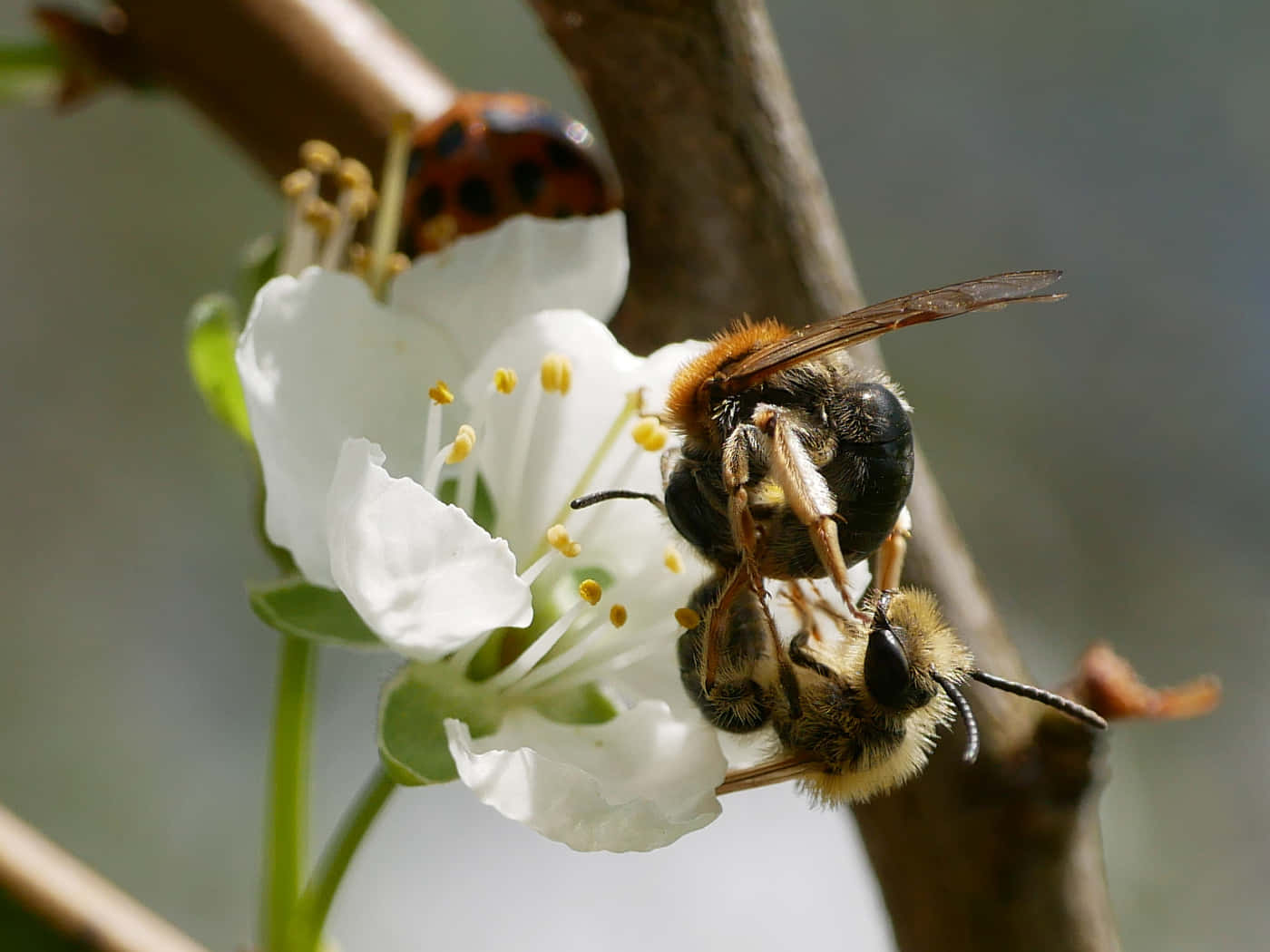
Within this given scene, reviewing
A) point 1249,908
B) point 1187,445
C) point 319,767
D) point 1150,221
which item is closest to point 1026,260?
point 1150,221

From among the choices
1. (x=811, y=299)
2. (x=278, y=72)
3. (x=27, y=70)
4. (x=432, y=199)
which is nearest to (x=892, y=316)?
(x=811, y=299)

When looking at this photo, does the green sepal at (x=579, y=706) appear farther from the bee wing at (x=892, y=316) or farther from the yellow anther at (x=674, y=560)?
the bee wing at (x=892, y=316)

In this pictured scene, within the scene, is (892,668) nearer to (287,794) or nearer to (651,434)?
(651,434)

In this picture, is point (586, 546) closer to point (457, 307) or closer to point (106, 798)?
point (457, 307)

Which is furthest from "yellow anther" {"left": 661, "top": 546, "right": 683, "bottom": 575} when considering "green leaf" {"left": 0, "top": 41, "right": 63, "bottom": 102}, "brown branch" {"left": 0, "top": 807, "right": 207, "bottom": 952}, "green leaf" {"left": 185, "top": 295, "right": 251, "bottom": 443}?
"green leaf" {"left": 0, "top": 41, "right": 63, "bottom": 102}

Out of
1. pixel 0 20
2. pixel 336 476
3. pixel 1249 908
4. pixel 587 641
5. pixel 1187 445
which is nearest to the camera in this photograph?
pixel 336 476

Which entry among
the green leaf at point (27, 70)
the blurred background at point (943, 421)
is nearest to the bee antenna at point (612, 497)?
the green leaf at point (27, 70)
